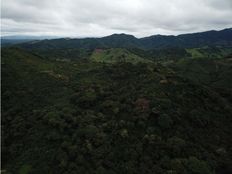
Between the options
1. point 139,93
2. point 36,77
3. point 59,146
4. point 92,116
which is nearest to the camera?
point 59,146

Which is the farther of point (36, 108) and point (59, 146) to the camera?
point (36, 108)

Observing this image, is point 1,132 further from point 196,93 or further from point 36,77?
point 196,93

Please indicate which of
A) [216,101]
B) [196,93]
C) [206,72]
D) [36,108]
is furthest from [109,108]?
[206,72]

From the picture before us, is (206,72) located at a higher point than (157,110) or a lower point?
lower

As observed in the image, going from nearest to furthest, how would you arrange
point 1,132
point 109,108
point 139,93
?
point 1,132, point 109,108, point 139,93

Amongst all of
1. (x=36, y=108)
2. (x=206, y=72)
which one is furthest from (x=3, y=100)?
(x=206, y=72)

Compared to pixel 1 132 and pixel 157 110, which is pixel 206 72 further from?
pixel 1 132
